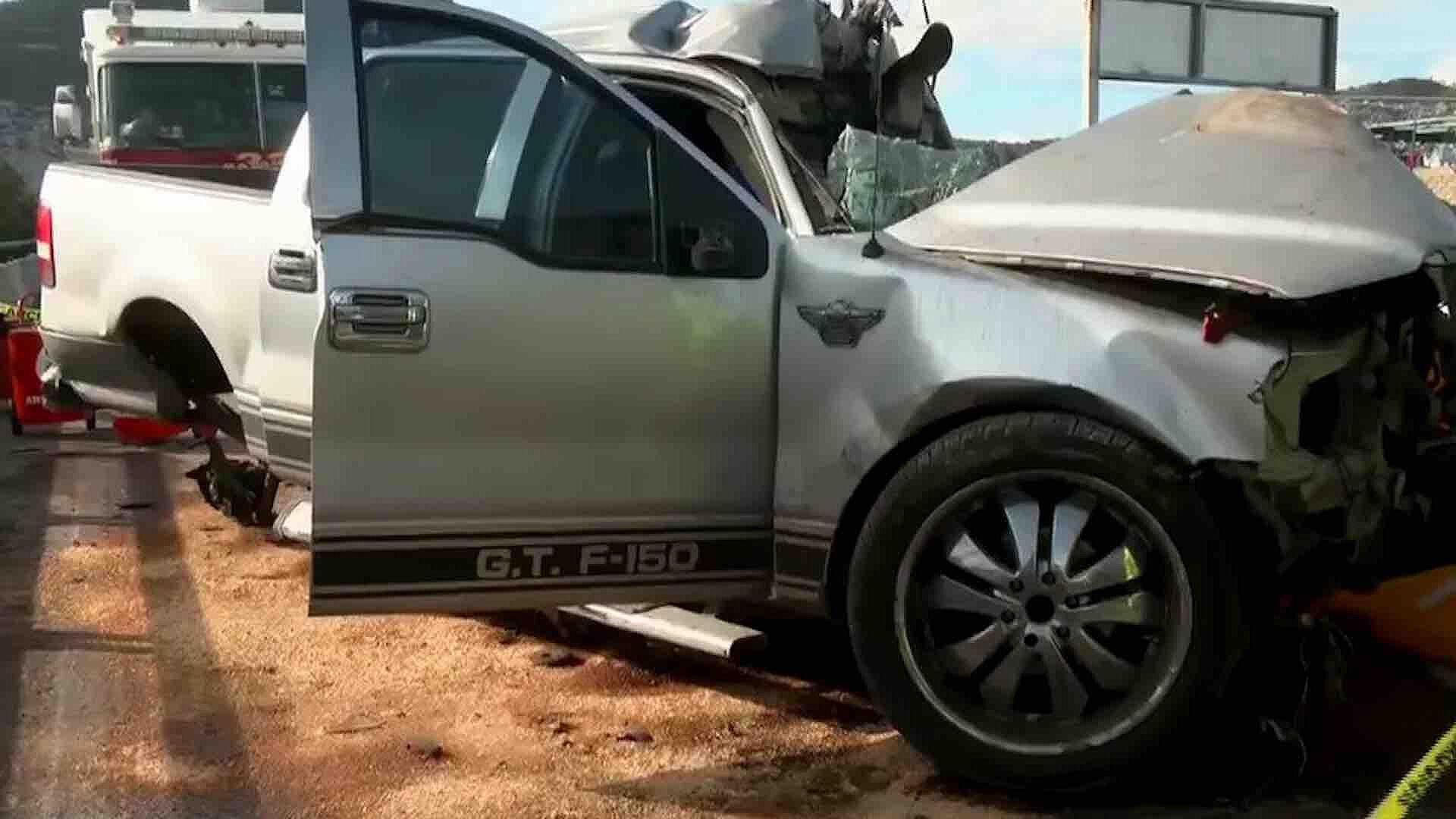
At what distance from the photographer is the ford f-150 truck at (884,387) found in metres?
3.71

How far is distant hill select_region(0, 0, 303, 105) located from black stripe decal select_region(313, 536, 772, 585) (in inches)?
2042

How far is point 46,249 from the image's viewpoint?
5.55 metres

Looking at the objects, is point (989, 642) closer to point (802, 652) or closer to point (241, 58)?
point (802, 652)

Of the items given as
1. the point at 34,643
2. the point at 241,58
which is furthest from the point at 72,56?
the point at 34,643

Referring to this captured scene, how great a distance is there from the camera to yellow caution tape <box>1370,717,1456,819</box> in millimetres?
3404

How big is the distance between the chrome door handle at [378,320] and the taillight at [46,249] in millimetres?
2272

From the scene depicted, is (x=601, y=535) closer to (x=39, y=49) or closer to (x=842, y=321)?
(x=842, y=321)

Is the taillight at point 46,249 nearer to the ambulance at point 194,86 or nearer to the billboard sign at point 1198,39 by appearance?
the ambulance at point 194,86

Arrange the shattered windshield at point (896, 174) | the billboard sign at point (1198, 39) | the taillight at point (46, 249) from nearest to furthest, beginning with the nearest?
1. the shattered windshield at point (896, 174)
2. the taillight at point (46, 249)
3. the billboard sign at point (1198, 39)

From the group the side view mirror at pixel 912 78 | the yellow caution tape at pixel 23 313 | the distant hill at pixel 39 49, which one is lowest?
the yellow caution tape at pixel 23 313

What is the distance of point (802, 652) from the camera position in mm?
5238

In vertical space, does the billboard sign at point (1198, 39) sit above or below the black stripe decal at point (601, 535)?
above

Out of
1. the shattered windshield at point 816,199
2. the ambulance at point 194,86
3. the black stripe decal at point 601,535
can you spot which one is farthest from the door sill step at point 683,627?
the ambulance at point 194,86

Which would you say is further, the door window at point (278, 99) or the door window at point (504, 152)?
the door window at point (278, 99)
